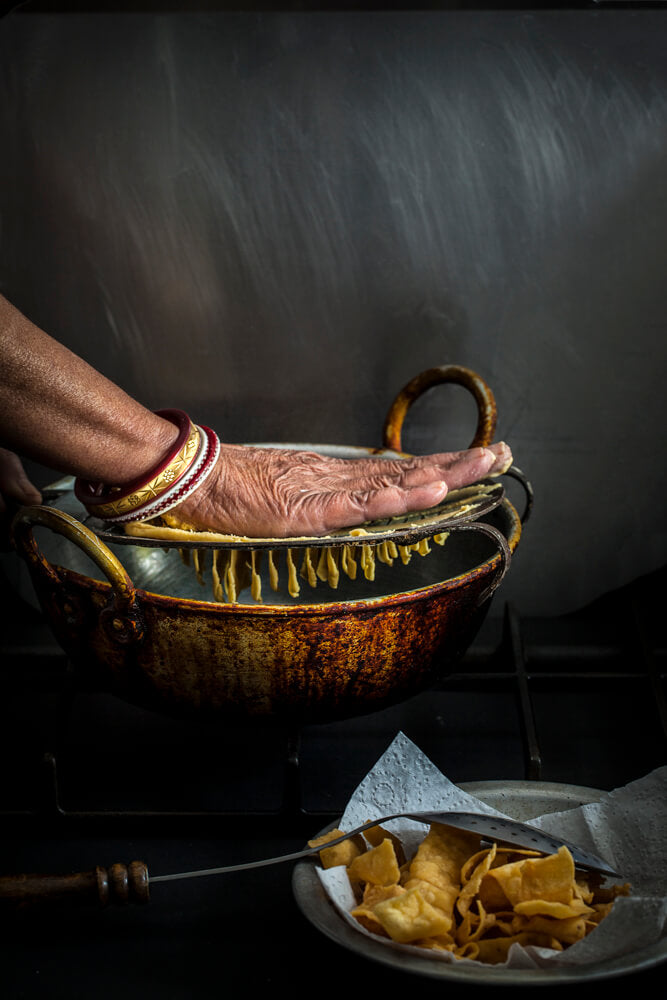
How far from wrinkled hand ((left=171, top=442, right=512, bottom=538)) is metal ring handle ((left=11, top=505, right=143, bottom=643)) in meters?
0.13

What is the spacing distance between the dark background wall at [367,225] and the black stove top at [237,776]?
0.27 metres

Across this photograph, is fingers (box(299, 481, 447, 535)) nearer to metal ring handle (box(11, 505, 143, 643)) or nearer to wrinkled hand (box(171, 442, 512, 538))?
wrinkled hand (box(171, 442, 512, 538))

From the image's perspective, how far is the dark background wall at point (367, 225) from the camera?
3.55ft

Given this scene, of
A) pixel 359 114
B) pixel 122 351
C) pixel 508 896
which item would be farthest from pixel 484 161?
pixel 508 896

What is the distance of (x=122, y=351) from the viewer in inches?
47.5

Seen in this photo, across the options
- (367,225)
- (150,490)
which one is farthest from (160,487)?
(367,225)

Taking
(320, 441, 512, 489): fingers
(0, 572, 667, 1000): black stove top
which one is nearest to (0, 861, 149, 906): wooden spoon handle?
(0, 572, 667, 1000): black stove top

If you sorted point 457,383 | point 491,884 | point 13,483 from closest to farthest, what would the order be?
point 491,884 → point 13,483 → point 457,383

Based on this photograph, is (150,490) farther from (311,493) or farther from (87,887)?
(87,887)

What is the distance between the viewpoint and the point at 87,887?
2.05ft

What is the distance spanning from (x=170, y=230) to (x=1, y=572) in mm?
543

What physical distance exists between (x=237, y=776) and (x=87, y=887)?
322 millimetres

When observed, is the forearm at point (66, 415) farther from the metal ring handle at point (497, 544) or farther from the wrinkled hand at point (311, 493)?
the metal ring handle at point (497, 544)

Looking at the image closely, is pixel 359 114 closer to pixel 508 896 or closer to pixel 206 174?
pixel 206 174
